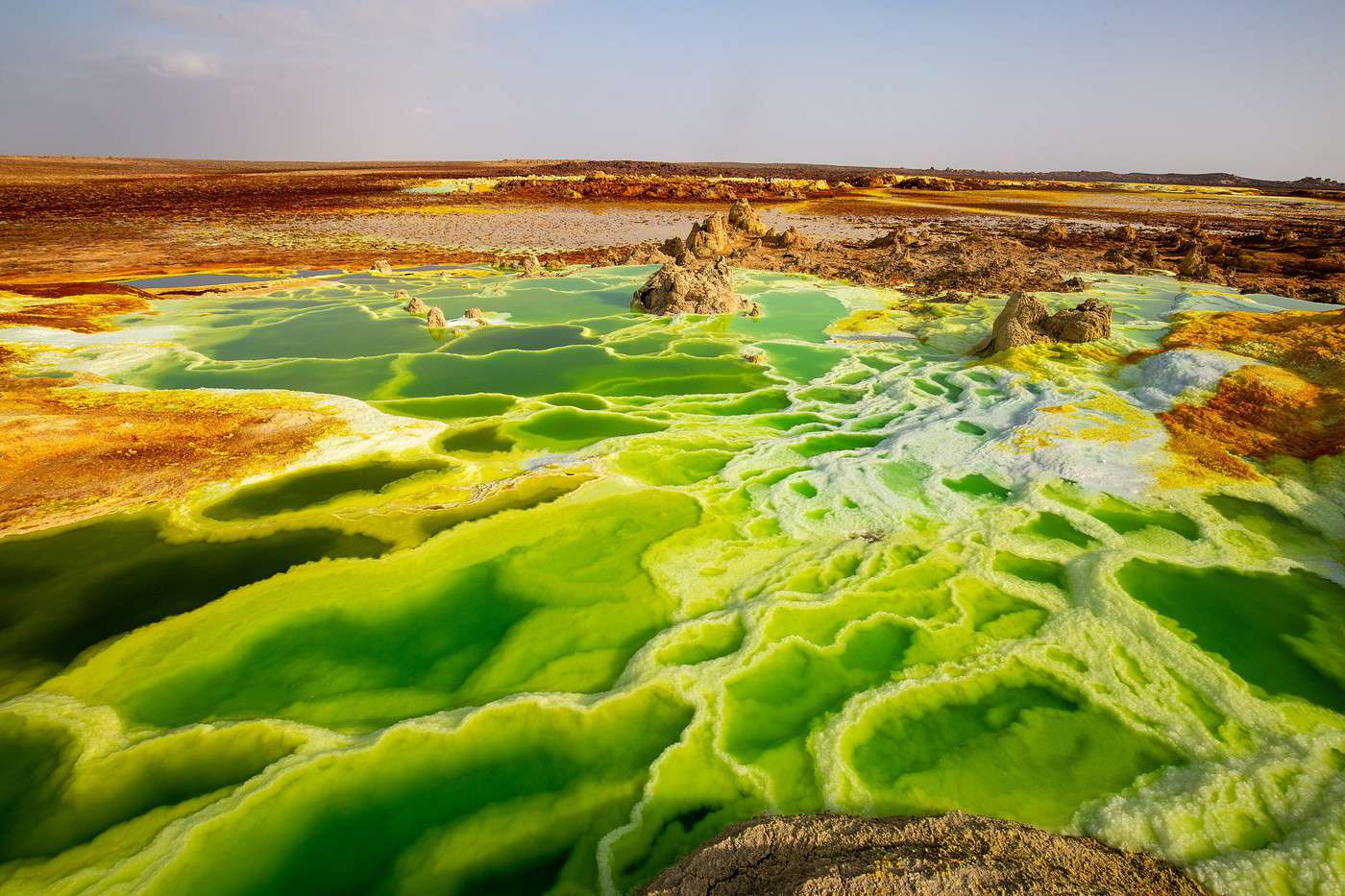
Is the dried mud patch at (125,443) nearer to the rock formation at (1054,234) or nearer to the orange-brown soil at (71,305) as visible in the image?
the orange-brown soil at (71,305)

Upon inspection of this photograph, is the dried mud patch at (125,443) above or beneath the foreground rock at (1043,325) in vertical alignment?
beneath

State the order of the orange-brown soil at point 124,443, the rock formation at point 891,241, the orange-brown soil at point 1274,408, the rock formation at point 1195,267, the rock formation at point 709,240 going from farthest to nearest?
the rock formation at point 891,241, the rock formation at point 709,240, the rock formation at point 1195,267, the orange-brown soil at point 1274,408, the orange-brown soil at point 124,443

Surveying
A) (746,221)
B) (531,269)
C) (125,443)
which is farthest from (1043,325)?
(746,221)

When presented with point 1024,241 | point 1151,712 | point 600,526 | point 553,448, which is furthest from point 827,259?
point 1151,712

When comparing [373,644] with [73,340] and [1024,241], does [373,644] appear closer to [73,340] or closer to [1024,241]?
[73,340]

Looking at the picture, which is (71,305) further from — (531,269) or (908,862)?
(908,862)

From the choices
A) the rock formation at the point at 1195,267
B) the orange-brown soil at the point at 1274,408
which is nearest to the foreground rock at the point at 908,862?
the orange-brown soil at the point at 1274,408
